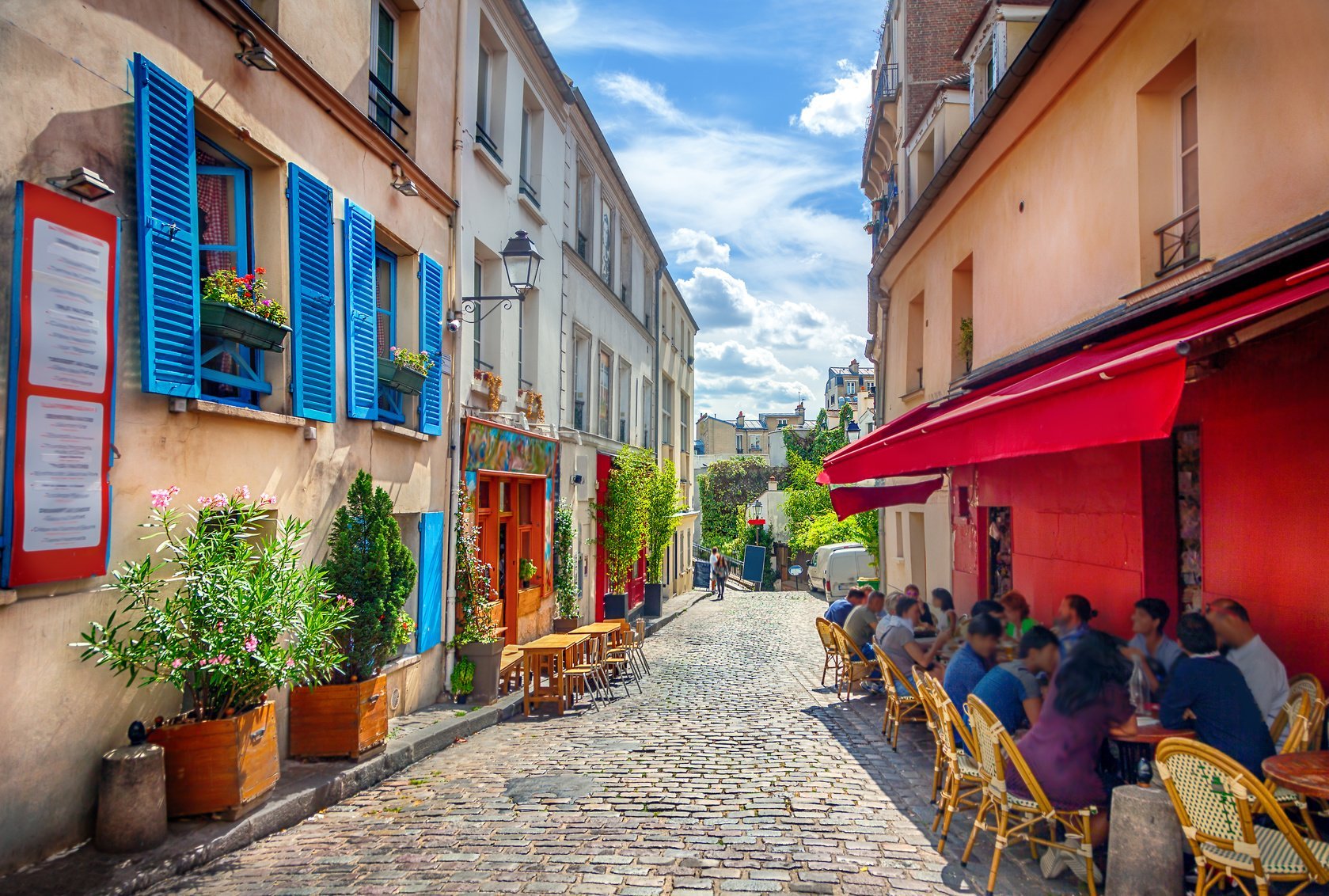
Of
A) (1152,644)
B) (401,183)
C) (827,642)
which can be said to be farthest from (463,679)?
(1152,644)

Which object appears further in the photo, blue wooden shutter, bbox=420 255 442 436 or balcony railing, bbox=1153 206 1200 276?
blue wooden shutter, bbox=420 255 442 436

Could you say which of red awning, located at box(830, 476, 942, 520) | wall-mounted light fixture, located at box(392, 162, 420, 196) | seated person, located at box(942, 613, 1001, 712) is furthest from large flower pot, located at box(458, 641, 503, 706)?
red awning, located at box(830, 476, 942, 520)

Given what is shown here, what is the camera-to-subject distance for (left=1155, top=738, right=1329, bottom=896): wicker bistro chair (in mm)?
3779

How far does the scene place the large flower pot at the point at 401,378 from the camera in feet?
28.8

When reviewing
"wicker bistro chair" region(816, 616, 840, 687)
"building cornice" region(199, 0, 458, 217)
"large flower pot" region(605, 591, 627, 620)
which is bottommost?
"large flower pot" region(605, 591, 627, 620)

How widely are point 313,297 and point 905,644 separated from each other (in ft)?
21.2

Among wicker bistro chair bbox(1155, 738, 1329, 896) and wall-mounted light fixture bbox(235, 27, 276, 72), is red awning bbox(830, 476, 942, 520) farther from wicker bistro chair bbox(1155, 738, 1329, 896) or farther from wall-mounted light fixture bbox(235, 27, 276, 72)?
wall-mounted light fixture bbox(235, 27, 276, 72)

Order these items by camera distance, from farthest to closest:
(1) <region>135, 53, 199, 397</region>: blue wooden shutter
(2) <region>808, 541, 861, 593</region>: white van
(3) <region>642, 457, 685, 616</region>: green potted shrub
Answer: (2) <region>808, 541, 861, 593</region>: white van < (3) <region>642, 457, 685, 616</region>: green potted shrub < (1) <region>135, 53, 199, 397</region>: blue wooden shutter

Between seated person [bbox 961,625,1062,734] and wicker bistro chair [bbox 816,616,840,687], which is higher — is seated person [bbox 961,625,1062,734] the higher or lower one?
the higher one

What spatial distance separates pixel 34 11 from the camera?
177 inches

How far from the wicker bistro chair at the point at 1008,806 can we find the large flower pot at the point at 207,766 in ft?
13.9

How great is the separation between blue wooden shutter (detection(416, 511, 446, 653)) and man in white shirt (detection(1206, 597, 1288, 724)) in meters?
7.04

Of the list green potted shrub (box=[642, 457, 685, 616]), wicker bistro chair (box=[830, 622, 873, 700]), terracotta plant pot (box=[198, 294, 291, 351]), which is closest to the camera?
terracotta plant pot (box=[198, 294, 291, 351])

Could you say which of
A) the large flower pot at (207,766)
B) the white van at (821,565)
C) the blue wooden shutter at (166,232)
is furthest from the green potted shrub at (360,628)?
the white van at (821,565)
